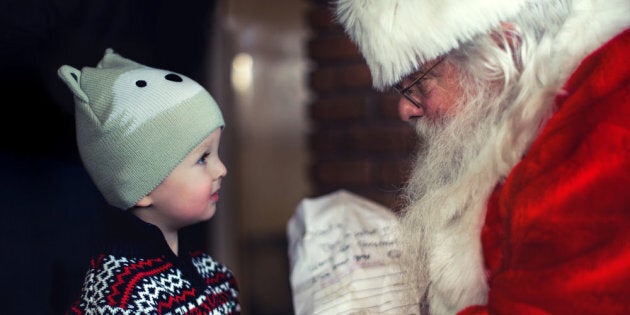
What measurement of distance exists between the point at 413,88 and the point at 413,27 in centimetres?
12

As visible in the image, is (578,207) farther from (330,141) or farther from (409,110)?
(330,141)


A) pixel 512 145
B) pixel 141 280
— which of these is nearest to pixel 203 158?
pixel 141 280

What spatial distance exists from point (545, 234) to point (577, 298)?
0.08 metres

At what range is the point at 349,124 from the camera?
1902 mm

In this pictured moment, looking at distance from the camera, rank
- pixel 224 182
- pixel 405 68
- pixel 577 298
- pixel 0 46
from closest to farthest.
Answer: pixel 577 298, pixel 0 46, pixel 405 68, pixel 224 182

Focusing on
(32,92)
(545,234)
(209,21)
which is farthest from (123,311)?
(209,21)

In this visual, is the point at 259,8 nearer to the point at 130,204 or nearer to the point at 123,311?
the point at 130,204

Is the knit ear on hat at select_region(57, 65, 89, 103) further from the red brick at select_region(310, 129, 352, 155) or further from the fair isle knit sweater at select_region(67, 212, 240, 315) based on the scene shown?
the red brick at select_region(310, 129, 352, 155)

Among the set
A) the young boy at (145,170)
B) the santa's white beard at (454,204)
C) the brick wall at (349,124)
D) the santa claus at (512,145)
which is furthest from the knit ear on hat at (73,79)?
the brick wall at (349,124)

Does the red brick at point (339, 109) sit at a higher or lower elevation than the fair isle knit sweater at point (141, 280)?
higher

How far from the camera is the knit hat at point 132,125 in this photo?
0.99 metres

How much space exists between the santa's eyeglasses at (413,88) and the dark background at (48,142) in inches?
18.5

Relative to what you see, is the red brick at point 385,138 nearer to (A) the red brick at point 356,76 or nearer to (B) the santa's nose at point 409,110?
(A) the red brick at point 356,76

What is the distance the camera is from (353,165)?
1900 millimetres
